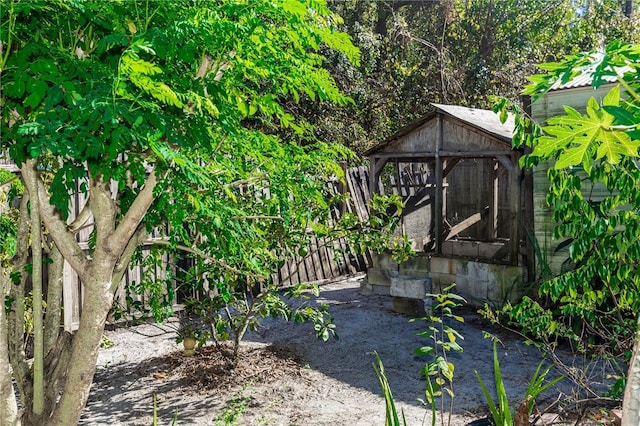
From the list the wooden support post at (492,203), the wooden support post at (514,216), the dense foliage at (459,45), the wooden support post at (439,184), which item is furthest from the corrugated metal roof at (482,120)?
the dense foliage at (459,45)

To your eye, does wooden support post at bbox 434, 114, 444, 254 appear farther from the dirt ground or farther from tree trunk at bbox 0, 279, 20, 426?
tree trunk at bbox 0, 279, 20, 426

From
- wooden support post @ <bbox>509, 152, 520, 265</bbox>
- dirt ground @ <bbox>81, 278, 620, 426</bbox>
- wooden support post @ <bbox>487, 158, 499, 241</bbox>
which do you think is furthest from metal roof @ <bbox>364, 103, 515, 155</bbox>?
dirt ground @ <bbox>81, 278, 620, 426</bbox>

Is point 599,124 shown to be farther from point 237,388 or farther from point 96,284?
point 237,388

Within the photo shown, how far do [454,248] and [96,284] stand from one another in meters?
7.85

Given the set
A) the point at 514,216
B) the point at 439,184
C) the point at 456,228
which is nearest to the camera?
the point at 514,216

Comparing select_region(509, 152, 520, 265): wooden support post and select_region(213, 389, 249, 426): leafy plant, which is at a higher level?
select_region(509, 152, 520, 265): wooden support post

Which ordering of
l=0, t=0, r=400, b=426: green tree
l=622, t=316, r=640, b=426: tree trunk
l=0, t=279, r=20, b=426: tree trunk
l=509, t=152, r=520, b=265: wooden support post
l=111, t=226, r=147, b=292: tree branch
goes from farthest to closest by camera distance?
l=509, t=152, r=520, b=265: wooden support post < l=111, t=226, r=147, b=292: tree branch < l=0, t=279, r=20, b=426: tree trunk < l=0, t=0, r=400, b=426: green tree < l=622, t=316, r=640, b=426: tree trunk

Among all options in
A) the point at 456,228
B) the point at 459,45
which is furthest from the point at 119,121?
the point at 459,45

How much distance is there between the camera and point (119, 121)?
3000mm

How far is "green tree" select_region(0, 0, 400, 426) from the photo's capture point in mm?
2762

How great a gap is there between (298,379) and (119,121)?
3.68m

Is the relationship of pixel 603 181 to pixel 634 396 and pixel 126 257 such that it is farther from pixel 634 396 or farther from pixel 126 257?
pixel 126 257

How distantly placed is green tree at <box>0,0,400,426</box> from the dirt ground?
159 centimetres

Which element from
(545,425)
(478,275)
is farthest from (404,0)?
(545,425)
